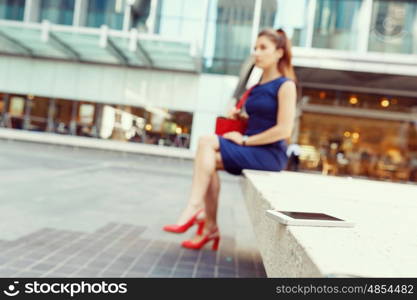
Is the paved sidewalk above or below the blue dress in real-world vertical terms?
below

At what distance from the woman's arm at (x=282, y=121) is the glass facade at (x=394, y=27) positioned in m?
17.5

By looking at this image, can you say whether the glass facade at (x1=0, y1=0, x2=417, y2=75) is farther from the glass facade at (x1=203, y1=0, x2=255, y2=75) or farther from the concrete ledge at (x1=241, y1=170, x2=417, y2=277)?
the concrete ledge at (x1=241, y1=170, x2=417, y2=277)

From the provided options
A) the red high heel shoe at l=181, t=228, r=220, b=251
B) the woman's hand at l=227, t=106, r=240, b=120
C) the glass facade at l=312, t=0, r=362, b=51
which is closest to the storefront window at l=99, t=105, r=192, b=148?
the glass facade at l=312, t=0, r=362, b=51

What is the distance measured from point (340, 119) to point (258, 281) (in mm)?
19311

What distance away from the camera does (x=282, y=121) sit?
3109mm

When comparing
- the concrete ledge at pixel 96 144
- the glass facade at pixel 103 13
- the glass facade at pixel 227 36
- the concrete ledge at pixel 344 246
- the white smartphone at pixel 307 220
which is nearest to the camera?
the concrete ledge at pixel 344 246

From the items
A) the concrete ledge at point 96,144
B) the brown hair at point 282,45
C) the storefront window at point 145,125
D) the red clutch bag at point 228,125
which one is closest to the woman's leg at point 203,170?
the red clutch bag at point 228,125

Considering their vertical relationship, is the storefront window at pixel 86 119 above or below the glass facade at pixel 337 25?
below

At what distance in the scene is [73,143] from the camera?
66.9 ft

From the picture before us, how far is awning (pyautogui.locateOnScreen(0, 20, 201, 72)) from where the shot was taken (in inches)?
681

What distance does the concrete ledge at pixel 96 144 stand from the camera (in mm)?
20312

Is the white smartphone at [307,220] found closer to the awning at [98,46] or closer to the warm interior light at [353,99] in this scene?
the awning at [98,46]

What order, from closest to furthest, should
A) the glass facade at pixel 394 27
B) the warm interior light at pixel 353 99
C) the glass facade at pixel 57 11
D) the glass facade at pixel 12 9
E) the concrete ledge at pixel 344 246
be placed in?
the concrete ledge at pixel 344 246 < the glass facade at pixel 394 27 < the warm interior light at pixel 353 99 < the glass facade at pixel 57 11 < the glass facade at pixel 12 9

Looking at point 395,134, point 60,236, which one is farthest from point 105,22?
point 60,236
